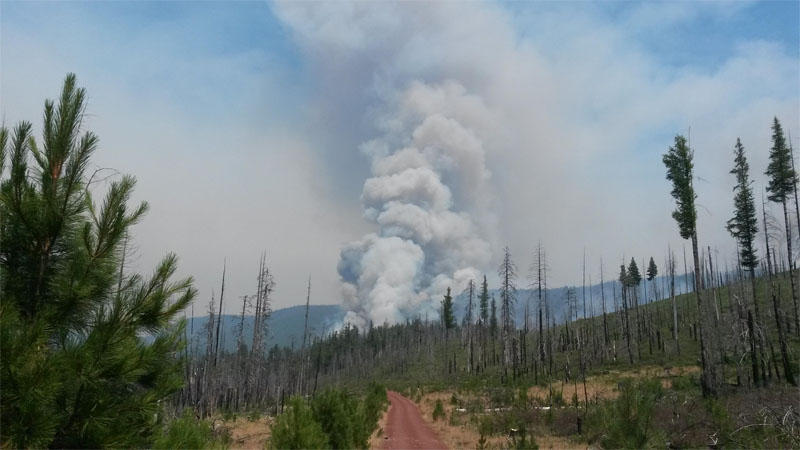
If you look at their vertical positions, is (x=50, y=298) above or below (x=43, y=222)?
below

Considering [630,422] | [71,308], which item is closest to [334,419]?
[630,422]

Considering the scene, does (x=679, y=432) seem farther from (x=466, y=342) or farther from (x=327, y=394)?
(x=466, y=342)

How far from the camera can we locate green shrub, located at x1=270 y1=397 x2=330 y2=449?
783 centimetres

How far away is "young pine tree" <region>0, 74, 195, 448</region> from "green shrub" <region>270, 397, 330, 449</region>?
12.6 feet

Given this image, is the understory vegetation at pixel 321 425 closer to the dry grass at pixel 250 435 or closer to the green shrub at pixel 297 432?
the green shrub at pixel 297 432

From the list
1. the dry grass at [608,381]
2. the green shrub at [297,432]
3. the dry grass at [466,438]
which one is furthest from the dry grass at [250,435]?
the dry grass at [608,381]

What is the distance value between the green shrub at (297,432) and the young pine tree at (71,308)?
12.6ft

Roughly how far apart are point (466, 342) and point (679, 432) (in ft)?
258

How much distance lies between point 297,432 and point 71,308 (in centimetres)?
491

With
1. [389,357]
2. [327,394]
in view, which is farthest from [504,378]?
[389,357]

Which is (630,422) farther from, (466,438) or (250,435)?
(250,435)

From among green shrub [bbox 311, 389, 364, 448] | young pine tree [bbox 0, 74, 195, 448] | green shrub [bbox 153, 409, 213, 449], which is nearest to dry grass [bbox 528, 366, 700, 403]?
green shrub [bbox 311, 389, 364, 448]

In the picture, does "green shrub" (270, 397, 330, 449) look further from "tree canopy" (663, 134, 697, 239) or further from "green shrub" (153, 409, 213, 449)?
"tree canopy" (663, 134, 697, 239)

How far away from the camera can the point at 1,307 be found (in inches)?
139
